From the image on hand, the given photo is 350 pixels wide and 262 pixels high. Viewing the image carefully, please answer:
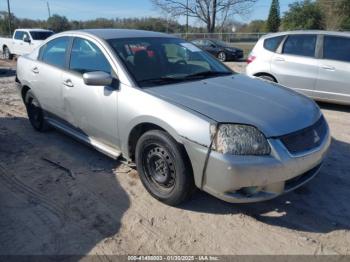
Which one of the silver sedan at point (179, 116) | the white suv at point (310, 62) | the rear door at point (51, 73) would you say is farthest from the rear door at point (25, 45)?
the silver sedan at point (179, 116)

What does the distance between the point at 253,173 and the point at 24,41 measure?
1804 cm

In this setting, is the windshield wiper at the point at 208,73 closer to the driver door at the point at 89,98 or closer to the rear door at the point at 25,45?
the driver door at the point at 89,98

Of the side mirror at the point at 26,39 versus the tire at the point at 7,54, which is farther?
the tire at the point at 7,54

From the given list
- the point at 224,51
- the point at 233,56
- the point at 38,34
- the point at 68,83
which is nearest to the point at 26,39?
the point at 38,34

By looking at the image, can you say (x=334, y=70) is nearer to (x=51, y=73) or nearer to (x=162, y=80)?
(x=162, y=80)

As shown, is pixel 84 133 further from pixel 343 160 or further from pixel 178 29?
pixel 178 29

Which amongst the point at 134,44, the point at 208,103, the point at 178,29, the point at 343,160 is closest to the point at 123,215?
the point at 208,103

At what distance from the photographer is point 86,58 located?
4.52 m

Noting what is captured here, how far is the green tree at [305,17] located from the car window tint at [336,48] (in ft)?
119

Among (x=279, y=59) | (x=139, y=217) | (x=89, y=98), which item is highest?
(x=279, y=59)

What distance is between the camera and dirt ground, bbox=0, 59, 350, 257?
10.2ft

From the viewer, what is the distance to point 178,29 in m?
45.4

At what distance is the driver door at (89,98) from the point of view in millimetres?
4078

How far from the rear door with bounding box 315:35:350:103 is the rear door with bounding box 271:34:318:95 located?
6.2 inches
